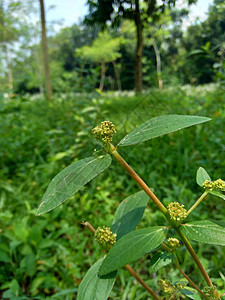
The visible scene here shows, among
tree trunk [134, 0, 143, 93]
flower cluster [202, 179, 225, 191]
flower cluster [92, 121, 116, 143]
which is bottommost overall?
flower cluster [202, 179, 225, 191]

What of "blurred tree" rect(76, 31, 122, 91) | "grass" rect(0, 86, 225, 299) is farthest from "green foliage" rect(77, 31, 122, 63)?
"grass" rect(0, 86, 225, 299)

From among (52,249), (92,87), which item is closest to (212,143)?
(52,249)

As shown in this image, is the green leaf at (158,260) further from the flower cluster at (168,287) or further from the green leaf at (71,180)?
the green leaf at (71,180)

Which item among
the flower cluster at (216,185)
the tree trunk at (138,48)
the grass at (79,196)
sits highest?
the tree trunk at (138,48)

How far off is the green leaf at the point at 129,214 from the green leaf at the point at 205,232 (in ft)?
0.28

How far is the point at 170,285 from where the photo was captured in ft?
1.19

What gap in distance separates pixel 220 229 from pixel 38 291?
86 cm

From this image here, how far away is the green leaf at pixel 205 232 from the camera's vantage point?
26 cm

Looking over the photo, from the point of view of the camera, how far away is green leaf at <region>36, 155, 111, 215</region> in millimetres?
226

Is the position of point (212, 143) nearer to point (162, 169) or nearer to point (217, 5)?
point (162, 169)

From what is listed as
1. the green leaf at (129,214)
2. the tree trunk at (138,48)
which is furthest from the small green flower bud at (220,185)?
the tree trunk at (138,48)

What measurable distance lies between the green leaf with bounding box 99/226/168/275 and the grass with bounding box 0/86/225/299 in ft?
0.59

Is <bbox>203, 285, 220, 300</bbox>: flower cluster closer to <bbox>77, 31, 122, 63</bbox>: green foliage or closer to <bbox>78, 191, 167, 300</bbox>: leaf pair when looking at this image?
<bbox>78, 191, 167, 300</bbox>: leaf pair

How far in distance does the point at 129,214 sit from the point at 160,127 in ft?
0.55
